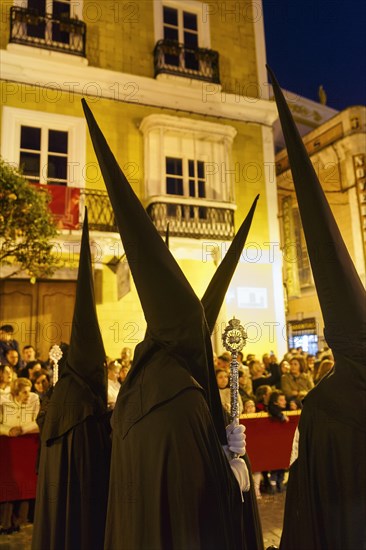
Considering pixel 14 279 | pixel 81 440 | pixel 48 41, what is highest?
pixel 48 41

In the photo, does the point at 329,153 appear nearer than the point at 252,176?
No

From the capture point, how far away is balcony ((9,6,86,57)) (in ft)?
40.4

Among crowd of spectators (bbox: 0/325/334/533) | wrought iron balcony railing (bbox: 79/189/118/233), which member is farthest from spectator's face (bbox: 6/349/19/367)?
wrought iron balcony railing (bbox: 79/189/118/233)

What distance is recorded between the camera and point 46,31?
1277cm

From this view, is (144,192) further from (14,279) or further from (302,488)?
(302,488)

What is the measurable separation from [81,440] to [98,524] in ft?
1.85

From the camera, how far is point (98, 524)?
11.2 ft

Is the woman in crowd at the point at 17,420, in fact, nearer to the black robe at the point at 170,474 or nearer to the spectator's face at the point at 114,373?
the spectator's face at the point at 114,373

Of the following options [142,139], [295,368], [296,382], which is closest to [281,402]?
[296,382]

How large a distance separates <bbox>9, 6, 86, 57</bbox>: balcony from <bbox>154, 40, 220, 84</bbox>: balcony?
83.9 inches

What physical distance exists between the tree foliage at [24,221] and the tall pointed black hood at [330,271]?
6.39 metres

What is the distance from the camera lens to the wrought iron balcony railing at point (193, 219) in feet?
41.5

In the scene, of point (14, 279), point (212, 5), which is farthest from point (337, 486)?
point (212, 5)

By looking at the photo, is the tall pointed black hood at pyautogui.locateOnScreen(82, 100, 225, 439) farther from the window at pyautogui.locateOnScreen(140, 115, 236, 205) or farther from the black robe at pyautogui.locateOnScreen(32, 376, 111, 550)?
the window at pyautogui.locateOnScreen(140, 115, 236, 205)
